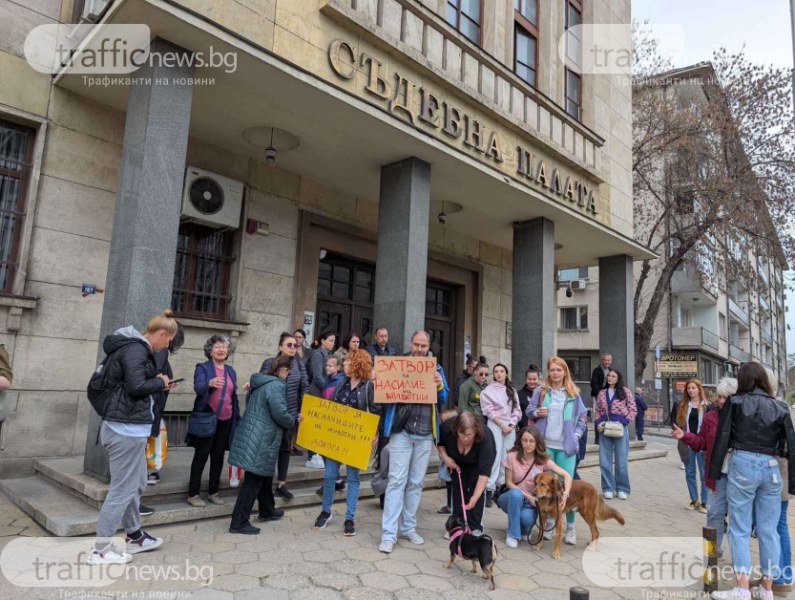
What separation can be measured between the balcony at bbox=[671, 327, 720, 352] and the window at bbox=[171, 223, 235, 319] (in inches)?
1151

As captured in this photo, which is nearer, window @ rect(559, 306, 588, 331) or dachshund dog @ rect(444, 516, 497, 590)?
dachshund dog @ rect(444, 516, 497, 590)

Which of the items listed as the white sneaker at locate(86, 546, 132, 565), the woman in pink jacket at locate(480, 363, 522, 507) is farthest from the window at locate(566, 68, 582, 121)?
the white sneaker at locate(86, 546, 132, 565)

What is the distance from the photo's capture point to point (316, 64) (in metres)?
7.02

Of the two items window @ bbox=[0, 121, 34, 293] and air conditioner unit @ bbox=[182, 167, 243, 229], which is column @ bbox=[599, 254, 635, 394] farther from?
window @ bbox=[0, 121, 34, 293]

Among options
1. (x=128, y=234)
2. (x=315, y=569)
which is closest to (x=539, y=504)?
(x=315, y=569)

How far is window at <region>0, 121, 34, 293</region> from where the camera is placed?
6.64 metres

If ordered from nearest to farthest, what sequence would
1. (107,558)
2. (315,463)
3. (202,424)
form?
(107,558), (202,424), (315,463)

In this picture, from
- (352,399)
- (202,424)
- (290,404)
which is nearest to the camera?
(202,424)

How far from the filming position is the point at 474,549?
13.6 ft

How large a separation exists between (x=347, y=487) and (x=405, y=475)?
67cm

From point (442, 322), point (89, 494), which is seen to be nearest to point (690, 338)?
point (442, 322)

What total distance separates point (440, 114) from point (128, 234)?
201 inches

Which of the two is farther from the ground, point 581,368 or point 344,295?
point 344,295

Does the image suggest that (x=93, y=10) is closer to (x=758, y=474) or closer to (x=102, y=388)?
(x=102, y=388)
